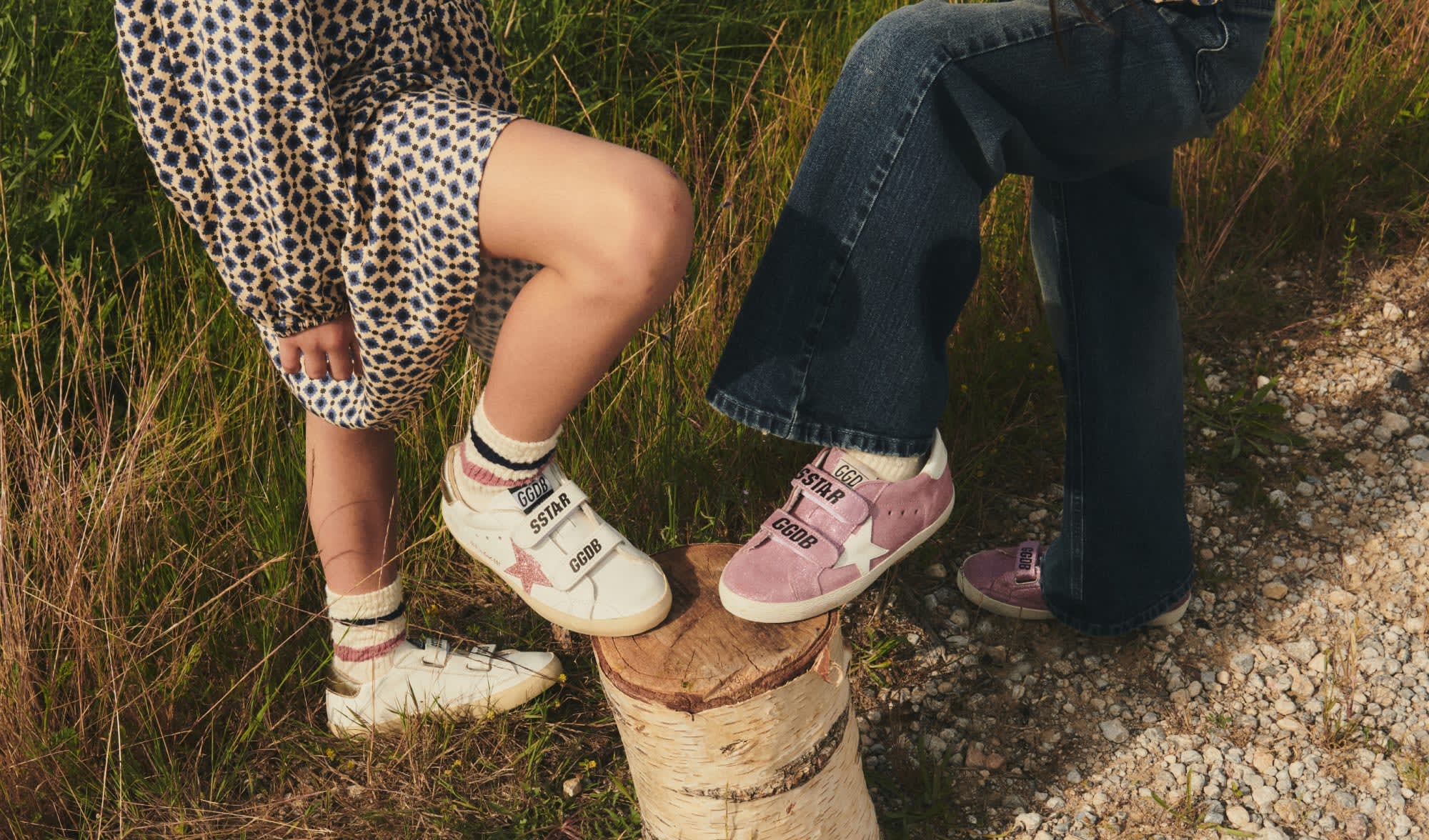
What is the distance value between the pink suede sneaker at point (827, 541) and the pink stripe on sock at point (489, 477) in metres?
0.35

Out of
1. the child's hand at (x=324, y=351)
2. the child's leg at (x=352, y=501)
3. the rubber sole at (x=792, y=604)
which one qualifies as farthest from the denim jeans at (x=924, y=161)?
the child's leg at (x=352, y=501)

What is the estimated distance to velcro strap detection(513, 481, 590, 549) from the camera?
6.19 ft

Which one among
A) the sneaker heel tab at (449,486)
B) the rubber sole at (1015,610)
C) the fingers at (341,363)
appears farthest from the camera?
the rubber sole at (1015,610)

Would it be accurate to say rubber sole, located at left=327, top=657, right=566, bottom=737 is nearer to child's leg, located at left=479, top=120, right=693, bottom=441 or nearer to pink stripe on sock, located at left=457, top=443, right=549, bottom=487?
pink stripe on sock, located at left=457, top=443, right=549, bottom=487

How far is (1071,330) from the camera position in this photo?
2.07 metres

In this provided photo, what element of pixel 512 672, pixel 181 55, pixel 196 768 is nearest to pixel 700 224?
pixel 512 672

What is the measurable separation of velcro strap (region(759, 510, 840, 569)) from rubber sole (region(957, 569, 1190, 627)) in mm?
795

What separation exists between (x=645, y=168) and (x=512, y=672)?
116cm

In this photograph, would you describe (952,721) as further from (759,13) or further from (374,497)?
(759,13)

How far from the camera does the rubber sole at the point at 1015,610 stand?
2.42m

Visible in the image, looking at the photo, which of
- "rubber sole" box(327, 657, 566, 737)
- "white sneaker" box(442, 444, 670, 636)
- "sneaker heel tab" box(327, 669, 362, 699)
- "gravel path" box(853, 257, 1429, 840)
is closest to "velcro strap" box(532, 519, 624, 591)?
"white sneaker" box(442, 444, 670, 636)

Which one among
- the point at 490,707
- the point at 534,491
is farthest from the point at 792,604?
the point at 490,707

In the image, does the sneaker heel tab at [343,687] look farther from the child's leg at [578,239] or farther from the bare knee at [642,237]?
the bare knee at [642,237]

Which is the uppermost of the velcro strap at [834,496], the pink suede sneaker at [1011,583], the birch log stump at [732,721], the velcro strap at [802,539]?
the velcro strap at [834,496]
